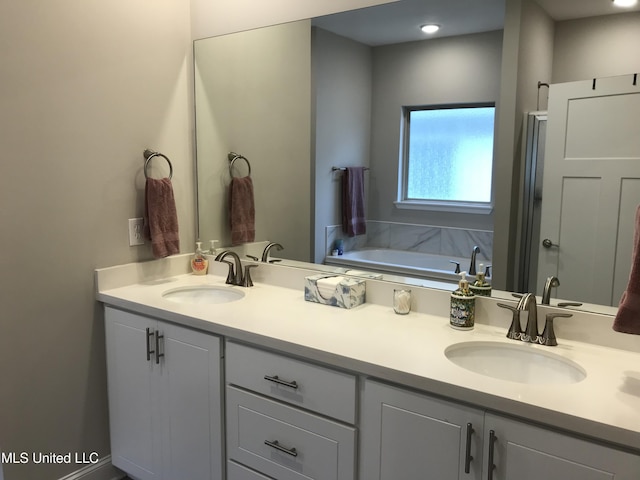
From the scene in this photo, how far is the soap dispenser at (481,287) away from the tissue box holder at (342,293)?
431 mm

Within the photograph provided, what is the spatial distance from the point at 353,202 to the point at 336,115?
1.24ft

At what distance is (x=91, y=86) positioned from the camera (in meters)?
2.06

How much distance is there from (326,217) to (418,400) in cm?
105

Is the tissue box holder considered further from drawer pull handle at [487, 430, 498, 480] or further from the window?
drawer pull handle at [487, 430, 498, 480]

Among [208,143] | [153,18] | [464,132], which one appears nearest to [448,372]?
[464,132]

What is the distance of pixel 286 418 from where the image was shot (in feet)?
5.25

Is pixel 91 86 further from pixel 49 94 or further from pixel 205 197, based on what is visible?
pixel 205 197

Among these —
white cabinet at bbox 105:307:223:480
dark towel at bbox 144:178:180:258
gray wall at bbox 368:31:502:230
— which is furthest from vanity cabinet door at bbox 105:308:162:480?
gray wall at bbox 368:31:502:230

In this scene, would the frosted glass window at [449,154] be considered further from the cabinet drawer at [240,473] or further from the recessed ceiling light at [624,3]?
the cabinet drawer at [240,473]

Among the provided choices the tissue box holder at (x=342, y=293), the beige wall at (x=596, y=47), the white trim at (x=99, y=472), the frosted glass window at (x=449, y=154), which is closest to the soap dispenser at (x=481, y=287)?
the frosted glass window at (x=449, y=154)

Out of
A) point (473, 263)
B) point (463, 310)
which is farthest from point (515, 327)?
point (473, 263)

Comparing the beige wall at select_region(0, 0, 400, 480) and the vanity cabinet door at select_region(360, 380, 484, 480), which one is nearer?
the vanity cabinet door at select_region(360, 380, 484, 480)

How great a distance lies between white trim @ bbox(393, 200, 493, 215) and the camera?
1824 millimetres

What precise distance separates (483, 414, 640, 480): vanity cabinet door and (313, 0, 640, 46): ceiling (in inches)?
48.6
